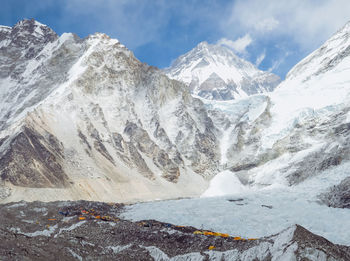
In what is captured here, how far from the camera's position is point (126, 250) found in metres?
17.7

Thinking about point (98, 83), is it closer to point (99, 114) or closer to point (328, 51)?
point (99, 114)

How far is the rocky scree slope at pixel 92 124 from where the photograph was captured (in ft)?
194

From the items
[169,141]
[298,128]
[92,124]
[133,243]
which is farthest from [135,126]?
[133,243]

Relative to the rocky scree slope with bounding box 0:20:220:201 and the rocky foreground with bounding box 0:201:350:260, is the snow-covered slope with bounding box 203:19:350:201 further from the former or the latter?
the rocky foreground with bounding box 0:201:350:260

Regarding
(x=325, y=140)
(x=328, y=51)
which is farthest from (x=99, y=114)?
(x=328, y=51)

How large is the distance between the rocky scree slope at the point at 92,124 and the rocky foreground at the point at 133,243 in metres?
30.8

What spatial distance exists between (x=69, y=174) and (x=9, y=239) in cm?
4821

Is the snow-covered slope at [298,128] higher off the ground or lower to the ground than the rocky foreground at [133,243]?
higher

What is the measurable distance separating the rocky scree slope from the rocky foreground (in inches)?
1214

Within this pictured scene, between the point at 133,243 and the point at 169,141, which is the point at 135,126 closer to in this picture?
the point at 169,141

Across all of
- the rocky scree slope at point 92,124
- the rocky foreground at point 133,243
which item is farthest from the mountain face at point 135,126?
the rocky foreground at point 133,243

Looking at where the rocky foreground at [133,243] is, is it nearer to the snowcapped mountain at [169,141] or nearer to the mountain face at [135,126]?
the snowcapped mountain at [169,141]

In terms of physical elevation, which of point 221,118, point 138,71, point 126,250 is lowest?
point 126,250

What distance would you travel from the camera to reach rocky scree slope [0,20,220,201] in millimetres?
59247
